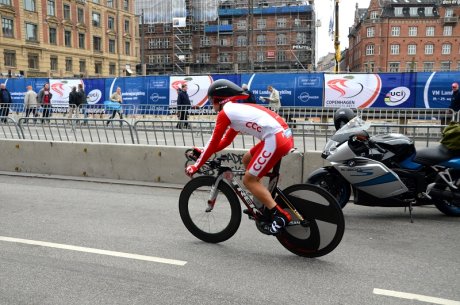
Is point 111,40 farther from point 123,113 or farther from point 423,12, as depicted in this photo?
point 123,113

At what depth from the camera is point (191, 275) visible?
13.7ft

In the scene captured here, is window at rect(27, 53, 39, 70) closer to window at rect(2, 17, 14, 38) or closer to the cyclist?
window at rect(2, 17, 14, 38)

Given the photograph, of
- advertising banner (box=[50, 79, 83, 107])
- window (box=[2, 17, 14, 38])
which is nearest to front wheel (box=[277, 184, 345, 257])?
advertising banner (box=[50, 79, 83, 107])

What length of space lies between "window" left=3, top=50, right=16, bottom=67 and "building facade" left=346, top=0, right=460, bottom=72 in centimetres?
6047

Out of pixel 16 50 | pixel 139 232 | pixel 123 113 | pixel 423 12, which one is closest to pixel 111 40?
pixel 16 50

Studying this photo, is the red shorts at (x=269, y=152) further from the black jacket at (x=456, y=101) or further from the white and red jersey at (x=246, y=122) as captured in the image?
the black jacket at (x=456, y=101)

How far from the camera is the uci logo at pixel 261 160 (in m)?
4.42

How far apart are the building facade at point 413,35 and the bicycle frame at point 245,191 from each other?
3363 inches

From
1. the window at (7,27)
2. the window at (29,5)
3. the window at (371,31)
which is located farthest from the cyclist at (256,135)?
the window at (371,31)

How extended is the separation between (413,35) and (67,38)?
62.5 metres

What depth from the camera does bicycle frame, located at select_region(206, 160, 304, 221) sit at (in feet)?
15.0

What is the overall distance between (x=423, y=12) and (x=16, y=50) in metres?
71.4

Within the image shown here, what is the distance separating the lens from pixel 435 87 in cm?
1842

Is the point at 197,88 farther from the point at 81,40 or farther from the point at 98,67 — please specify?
the point at 98,67
